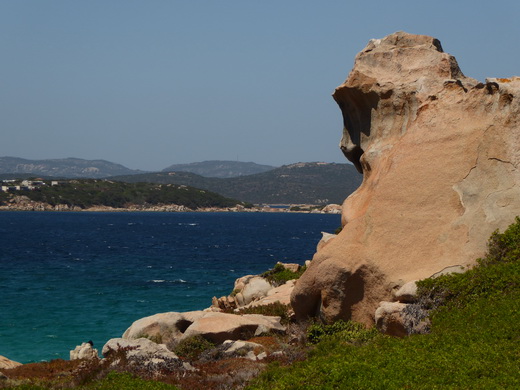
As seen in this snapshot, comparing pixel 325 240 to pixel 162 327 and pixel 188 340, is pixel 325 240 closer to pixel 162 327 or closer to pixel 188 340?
pixel 162 327

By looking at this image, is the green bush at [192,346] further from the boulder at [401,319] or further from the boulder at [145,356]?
the boulder at [401,319]

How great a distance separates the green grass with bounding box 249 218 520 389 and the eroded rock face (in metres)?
1.21

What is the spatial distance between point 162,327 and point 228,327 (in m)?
3.04

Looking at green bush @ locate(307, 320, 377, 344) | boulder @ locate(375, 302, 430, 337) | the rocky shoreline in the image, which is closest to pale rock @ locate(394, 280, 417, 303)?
boulder @ locate(375, 302, 430, 337)

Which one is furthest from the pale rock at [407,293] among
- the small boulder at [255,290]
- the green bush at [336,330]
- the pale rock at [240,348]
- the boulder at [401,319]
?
the small boulder at [255,290]

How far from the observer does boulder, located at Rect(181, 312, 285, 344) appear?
19.9 m

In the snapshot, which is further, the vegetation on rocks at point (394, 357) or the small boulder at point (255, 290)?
the small boulder at point (255, 290)

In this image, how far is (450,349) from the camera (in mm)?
13336

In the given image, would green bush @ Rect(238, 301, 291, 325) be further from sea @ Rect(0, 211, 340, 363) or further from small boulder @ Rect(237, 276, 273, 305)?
sea @ Rect(0, 211, 340, 363)

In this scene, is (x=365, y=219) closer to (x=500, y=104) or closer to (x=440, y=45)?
(x=500, y=104)

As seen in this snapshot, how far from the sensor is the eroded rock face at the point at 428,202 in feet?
61.7

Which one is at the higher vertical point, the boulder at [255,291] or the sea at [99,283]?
the boulder at [255,291]

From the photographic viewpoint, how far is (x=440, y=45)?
25.0 metres

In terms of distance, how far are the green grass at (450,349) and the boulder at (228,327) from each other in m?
3.59
